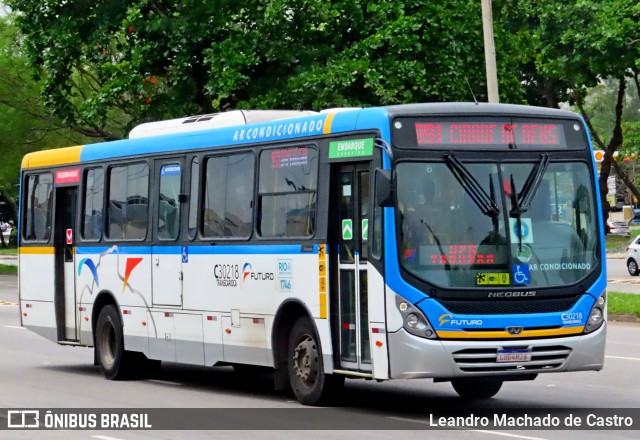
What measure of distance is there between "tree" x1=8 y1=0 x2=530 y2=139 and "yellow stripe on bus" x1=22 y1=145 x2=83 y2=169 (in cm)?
1348

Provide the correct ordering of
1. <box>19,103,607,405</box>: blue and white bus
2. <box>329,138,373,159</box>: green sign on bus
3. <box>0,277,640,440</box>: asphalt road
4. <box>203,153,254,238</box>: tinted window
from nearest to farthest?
1. <box>0,277,640,440</box>: asphalt road
2. <box>19,103,607,405</box>: blue and white bus
3. <box>329,138,373,159</box>: green sign on bus
4. <box>203,153,254,238</box>: tinted window

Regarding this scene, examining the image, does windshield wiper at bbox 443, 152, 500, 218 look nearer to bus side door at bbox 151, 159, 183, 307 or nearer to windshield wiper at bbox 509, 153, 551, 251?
windshield wiper at bbox 509, 153, 551, 251

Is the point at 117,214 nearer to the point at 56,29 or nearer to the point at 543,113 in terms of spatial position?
the point at 543,113

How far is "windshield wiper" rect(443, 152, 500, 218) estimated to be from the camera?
13.0 metres

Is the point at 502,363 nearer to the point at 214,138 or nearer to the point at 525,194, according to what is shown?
the point at 525,194

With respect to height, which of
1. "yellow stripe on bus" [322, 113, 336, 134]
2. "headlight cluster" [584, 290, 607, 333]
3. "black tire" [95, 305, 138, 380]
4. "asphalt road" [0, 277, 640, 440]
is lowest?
"asphalt road" [0, 277, 640, 440]

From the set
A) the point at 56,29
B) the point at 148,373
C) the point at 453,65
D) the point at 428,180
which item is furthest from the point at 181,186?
the point at 56,29

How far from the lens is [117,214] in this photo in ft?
60.6

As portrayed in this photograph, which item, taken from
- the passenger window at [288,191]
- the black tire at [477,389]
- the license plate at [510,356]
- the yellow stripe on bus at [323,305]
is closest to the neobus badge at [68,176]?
the passenger window at [288,191]

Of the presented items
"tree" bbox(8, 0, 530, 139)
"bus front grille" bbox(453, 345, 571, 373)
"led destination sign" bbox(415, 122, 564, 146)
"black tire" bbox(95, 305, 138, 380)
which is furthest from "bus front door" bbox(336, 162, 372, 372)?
"tree" bbox(8, 0, 530, 139)

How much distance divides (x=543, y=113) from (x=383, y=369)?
9.98 feet

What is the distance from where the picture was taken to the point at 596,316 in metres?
13.3

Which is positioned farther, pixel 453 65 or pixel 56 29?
pixel 56 29

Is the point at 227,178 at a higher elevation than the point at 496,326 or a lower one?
higher
